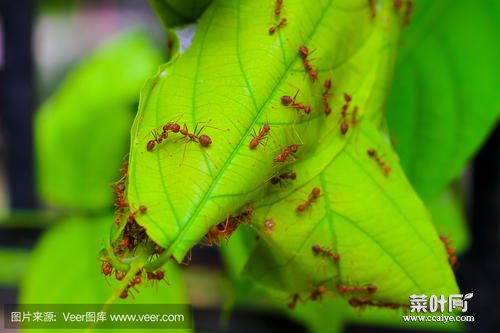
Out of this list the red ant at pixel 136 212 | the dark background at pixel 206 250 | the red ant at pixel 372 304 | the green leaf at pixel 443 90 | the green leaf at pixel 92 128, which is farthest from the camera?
the green leaf at pixel 92 128

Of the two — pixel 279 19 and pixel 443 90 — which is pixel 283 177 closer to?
pixel 279 19

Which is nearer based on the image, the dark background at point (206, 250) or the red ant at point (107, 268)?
the red ant at point (107, 268)

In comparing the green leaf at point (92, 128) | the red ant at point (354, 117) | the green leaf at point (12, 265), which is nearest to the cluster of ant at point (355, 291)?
the red ant at point (354, 117)

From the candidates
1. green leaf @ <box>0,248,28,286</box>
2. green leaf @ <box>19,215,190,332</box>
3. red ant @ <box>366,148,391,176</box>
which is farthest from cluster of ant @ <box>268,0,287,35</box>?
green leaf @ <box>0,248,28,286</box>

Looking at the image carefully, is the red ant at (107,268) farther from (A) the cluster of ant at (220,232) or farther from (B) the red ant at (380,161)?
(B) the red ant at (380,161)

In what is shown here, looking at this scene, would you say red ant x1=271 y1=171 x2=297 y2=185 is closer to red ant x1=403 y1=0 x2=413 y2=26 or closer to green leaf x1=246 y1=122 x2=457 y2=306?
green leaf x1=246 y1=122 x2=457 y2=306

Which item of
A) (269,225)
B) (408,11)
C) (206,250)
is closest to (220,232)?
(269,225)

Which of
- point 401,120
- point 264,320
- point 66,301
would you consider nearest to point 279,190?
point 401,120
